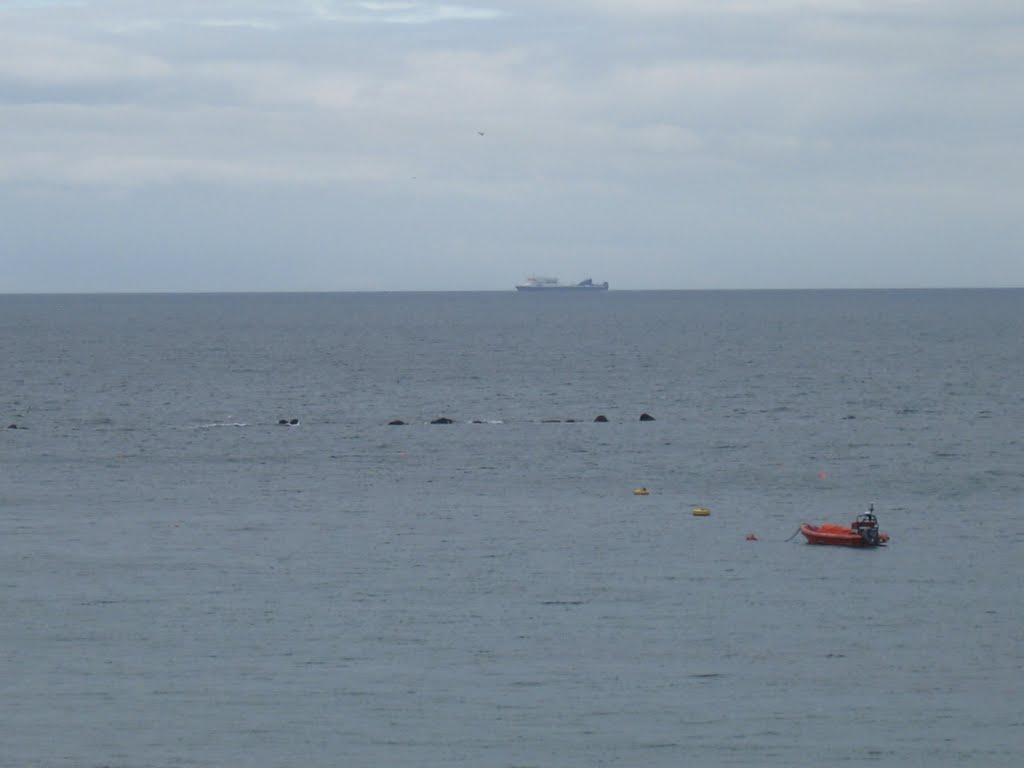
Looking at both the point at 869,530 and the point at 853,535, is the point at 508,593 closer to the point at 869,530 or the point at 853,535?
the point at 853,535

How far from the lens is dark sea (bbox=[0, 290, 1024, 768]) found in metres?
26.8

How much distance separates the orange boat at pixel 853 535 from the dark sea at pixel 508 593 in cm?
80

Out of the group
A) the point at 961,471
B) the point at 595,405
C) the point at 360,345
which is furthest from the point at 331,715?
the point at 360,345

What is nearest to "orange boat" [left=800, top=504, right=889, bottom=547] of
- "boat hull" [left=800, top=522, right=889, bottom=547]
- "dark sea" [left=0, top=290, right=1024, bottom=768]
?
"boat hull" [left=800, top=522, right=889, bottom=547]

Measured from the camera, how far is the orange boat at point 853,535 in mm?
43594

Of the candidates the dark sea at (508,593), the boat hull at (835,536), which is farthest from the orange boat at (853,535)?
the dark sea at (508,593)

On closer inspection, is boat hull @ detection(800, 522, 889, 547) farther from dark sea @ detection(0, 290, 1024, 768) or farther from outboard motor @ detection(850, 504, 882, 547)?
dark sea @ detection(0, 290, 1024, 768)

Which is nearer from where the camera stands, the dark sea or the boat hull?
the dark sea

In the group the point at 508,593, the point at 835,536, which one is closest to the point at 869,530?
the point at 835,536

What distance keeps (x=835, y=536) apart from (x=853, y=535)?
57 cm

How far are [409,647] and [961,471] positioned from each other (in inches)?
1407

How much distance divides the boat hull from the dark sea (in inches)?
33.5

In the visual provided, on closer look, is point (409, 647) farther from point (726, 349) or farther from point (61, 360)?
point (726, 349)

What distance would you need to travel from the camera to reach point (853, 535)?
143ft
